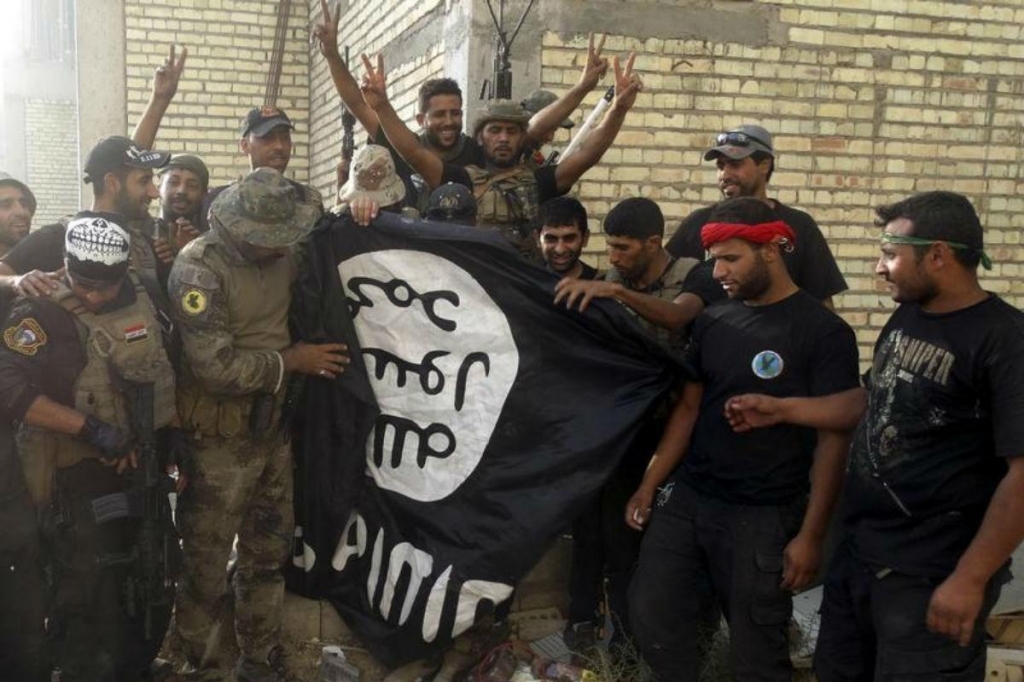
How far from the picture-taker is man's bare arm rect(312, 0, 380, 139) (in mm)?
3717

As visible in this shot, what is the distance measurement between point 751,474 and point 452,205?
158 cm

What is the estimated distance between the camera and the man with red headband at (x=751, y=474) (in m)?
2.78

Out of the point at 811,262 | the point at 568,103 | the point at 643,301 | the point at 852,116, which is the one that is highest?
the point at 852,116

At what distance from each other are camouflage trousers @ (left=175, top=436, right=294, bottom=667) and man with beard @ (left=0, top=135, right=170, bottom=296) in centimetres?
82

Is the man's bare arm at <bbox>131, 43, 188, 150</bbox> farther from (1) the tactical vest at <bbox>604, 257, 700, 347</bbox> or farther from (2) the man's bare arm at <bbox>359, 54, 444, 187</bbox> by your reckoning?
(1) the tactical vest at <bbox>604, 257, 700, 347</bbox>

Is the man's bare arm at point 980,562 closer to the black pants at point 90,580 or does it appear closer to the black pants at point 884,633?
the black pants at point 884,633

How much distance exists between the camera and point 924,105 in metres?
5.48

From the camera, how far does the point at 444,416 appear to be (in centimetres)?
343

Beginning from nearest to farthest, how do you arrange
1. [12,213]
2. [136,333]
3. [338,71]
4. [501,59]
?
1. [136,333]
2. [338,71]
3. [12,213]
4. [501,59]

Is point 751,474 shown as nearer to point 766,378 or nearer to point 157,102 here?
point 766,378

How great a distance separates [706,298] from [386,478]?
145cm

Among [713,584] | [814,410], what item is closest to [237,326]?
[713,584]

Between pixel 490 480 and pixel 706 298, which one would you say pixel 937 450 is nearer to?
pixel 706 298

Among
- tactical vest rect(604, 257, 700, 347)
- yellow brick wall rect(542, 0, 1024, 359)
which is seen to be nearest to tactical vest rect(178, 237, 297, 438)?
tactical vest rect(604, 257, 700, 347)
